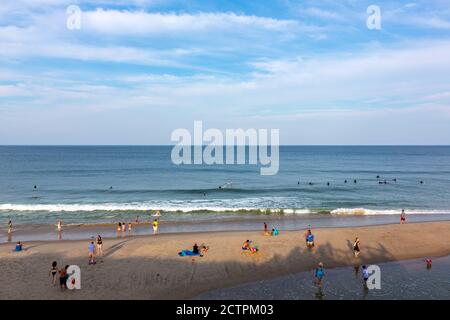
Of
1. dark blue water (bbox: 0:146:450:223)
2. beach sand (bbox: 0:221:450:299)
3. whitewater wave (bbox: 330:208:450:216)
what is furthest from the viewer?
dark blue water (bbox: 0:146:450:223)

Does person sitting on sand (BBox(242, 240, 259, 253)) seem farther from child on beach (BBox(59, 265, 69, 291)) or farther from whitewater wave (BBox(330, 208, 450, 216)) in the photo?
whitewater wave (BBox(330, 208, 450, 216))

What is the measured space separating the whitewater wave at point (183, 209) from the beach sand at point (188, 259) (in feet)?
27.1

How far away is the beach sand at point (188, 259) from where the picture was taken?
15.6 metres

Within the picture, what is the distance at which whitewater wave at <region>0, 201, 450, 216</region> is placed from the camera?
35000 millimetres

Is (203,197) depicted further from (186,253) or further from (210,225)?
(186,253)

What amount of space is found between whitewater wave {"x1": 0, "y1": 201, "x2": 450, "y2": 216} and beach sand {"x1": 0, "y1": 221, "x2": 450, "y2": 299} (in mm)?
8259

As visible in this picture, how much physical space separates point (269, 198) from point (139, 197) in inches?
664

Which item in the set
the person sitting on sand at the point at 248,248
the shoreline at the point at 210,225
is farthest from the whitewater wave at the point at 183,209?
the person sitting on sand at the point at 248,248

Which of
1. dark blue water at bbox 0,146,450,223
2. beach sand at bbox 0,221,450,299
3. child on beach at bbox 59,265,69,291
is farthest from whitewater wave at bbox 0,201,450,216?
child on beach at bbox 59,265,69,291

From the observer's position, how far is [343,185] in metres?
54.8

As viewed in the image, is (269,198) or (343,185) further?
(343,185)
